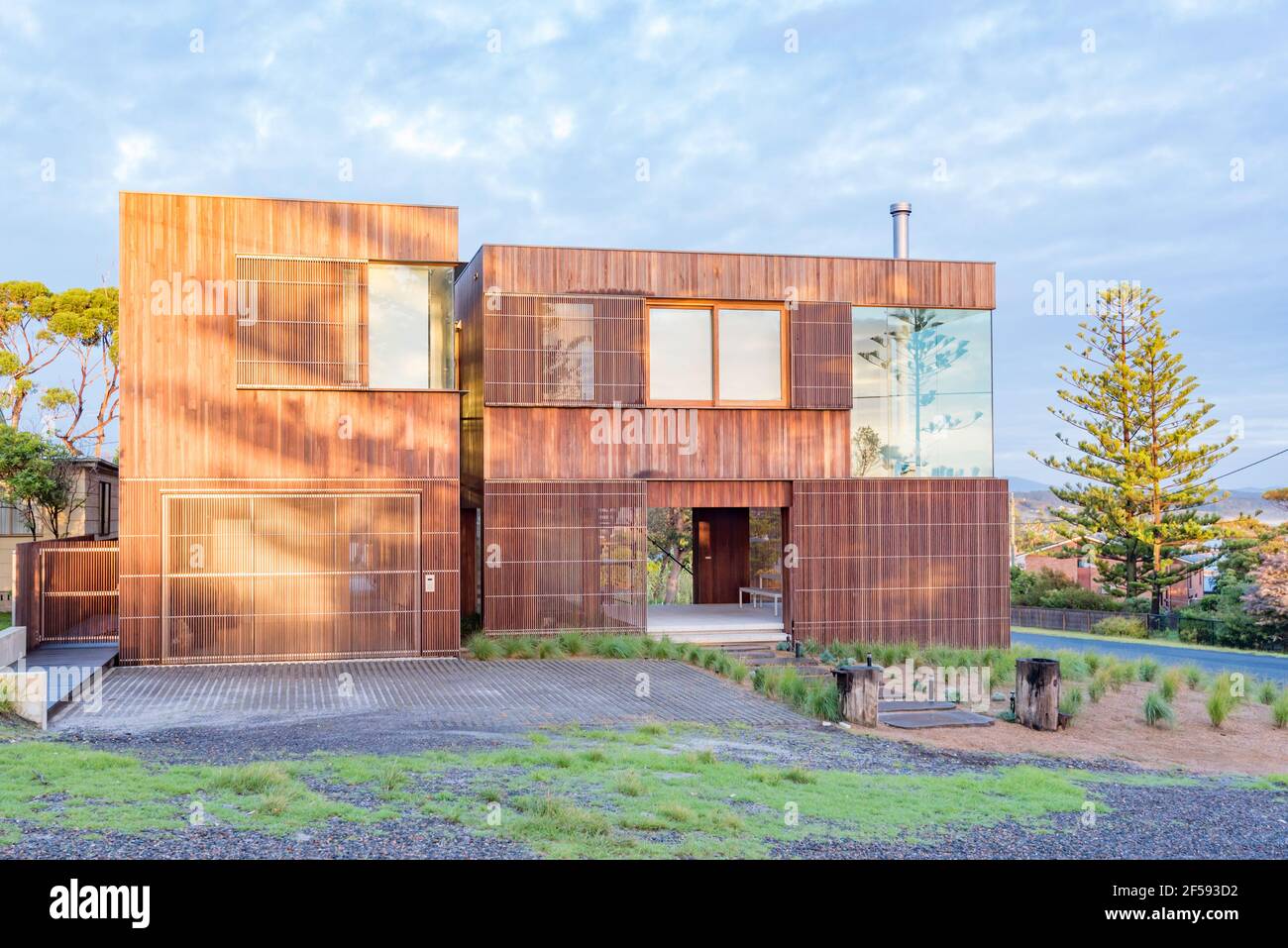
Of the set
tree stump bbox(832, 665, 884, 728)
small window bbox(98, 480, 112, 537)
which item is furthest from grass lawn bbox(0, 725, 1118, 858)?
small window bbox(98, 480, 112, 537)

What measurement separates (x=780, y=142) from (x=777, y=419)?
11.6 metres

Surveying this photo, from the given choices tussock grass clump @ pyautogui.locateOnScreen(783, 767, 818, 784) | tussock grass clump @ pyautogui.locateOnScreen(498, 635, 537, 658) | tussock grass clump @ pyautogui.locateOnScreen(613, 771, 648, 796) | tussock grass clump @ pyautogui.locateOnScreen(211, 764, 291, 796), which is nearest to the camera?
tussock grass clump @ pyautogui.locateOnScreen(211, 764, 291, 796)

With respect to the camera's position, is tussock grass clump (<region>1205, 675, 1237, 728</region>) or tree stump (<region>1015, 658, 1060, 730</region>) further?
tussock grass clump (<region>1205, 675, 1237, 728</region>)

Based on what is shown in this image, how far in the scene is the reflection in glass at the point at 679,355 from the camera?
15.9m

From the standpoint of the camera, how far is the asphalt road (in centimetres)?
1931

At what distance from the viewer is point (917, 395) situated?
16625mm

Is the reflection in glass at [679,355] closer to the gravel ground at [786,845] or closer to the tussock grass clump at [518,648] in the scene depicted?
the tussock grass clump at [518,648]

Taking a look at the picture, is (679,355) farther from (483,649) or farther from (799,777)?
(799,777)

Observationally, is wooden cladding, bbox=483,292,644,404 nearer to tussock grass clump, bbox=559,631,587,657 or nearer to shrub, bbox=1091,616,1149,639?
tussock grass clump, bbox=559,631,587,657

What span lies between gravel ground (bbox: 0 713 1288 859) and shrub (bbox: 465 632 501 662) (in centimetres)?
468

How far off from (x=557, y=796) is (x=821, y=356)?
11.2 meters
